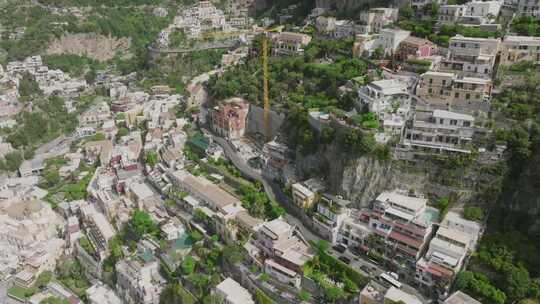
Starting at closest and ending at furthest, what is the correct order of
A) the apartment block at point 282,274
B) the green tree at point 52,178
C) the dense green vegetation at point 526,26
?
the apartment block at point 282,274 < the dense green vegetation at point 526,26 < the green tree at point 52,178

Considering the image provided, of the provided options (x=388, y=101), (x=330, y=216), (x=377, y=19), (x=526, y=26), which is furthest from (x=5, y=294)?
(x=526, y=26)

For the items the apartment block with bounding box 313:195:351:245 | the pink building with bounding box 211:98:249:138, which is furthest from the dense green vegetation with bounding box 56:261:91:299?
the apartment block with bounding box 313:195:351:245

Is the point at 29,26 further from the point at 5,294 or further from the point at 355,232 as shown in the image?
the point at 355,232

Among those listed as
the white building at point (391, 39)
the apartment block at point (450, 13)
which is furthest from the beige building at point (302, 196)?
the apartment block at point (450, 13)

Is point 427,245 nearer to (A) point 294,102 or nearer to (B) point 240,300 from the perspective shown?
(B) point 240,300

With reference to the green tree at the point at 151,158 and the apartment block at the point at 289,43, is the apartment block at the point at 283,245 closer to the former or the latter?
the green tree at the point at 151,158

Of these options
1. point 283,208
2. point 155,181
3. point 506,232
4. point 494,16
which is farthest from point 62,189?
point 494,16
